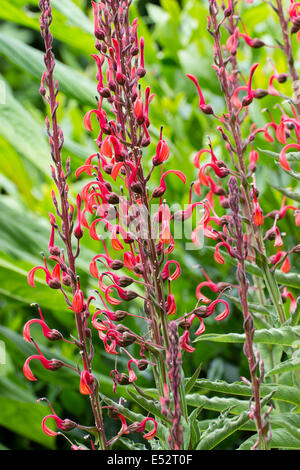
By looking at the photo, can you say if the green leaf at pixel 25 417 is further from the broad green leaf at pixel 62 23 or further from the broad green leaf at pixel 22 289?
the broad green leaf at pixel 62 23

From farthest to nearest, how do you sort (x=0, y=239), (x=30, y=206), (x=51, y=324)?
1. (x=30, y=206)
2. (x=51, y=324)
3. (x=0, y=239)

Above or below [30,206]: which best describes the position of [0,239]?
below

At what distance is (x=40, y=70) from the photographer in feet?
2.51

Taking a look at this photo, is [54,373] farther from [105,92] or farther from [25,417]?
[105,92]

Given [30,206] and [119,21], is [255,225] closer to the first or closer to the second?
[119,21]

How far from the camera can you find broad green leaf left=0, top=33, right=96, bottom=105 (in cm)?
73

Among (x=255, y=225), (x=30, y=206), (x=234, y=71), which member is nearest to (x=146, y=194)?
(x=255, y=225)

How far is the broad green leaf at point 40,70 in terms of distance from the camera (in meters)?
0.73

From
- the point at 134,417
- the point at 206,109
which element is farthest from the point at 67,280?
the point at 206,109

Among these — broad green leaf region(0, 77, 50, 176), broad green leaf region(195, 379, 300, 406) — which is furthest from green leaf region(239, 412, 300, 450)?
broad green leaf region(0, 77, 50, 176)

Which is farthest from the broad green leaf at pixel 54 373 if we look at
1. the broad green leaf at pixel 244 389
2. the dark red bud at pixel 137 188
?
the dark red bud at pixel 137 188

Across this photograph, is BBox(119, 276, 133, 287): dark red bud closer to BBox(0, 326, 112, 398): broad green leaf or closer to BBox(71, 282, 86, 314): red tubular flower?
BBox(71, 282, 86, 314): red tubular flower

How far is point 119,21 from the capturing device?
1.58 feet
